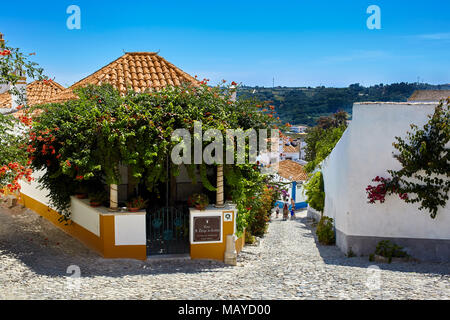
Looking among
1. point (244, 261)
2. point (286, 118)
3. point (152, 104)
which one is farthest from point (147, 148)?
point (286, 118)

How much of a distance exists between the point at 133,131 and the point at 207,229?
2939mm

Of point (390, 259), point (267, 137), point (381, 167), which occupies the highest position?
point (267, 137)

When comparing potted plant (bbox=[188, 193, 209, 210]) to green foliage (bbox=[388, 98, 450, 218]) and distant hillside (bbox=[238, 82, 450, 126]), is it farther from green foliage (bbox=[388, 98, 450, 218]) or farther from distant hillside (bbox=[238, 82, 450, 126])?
distant hillside (bbox=[238, 82, 450, 126])

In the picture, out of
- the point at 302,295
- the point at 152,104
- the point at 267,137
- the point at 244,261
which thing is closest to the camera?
the point at 302,295

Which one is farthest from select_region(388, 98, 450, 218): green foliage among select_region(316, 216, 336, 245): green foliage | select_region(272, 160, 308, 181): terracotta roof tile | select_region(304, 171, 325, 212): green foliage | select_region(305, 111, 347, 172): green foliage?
select_region(272, 160, 308, 181): terracotta roof tile

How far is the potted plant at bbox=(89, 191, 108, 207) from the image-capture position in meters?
10.1

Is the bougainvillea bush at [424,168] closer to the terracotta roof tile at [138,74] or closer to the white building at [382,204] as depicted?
the white building at [382,204]

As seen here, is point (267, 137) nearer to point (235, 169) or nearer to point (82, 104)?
point (235, 169)

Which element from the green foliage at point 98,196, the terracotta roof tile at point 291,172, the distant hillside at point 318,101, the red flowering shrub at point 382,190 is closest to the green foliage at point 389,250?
the red flowering shrub at point 382,190

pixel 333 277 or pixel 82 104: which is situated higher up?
pixel 82 104

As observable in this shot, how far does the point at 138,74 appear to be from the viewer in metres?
13.6

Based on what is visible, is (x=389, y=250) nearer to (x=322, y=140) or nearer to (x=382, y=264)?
(x=382, y=264)

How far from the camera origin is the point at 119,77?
13125mm

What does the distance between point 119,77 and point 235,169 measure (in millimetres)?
5811
